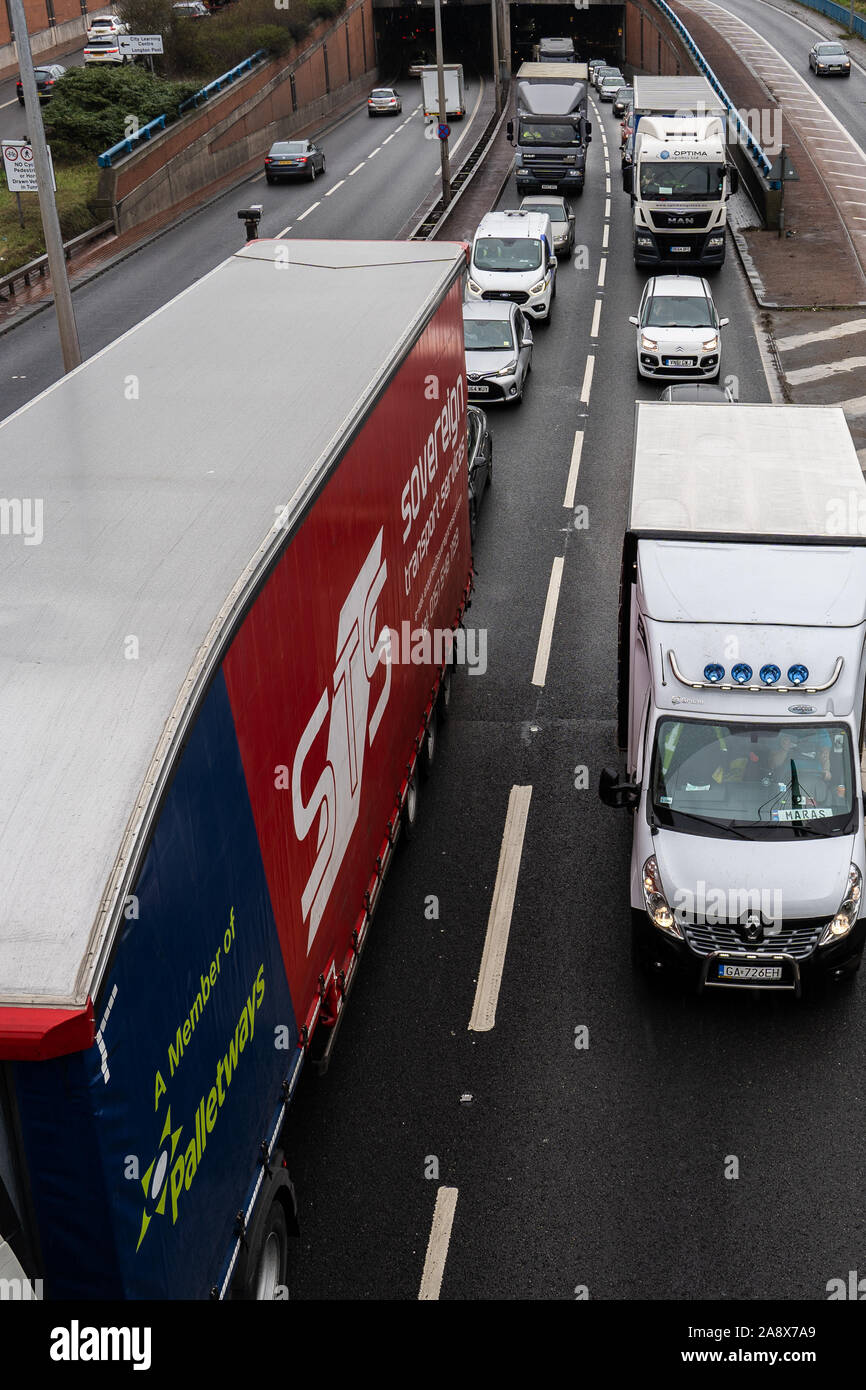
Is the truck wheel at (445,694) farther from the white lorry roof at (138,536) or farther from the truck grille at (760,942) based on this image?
the truck grille at (760,942)

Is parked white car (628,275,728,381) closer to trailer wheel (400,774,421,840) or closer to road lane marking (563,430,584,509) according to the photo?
road lane marking (563,430,584,509)

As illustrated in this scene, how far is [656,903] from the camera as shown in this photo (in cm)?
1042

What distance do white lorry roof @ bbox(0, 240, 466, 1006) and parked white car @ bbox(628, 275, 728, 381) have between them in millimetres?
13101

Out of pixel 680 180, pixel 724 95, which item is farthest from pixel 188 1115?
pixel 724 95

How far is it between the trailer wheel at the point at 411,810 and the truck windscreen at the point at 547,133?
33.8 metres

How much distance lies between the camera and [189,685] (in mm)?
5922

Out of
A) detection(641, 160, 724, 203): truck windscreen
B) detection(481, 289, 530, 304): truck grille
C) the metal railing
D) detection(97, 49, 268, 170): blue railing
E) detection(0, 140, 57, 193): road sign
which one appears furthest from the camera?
detection(97, 49, 268, 170): blue railing

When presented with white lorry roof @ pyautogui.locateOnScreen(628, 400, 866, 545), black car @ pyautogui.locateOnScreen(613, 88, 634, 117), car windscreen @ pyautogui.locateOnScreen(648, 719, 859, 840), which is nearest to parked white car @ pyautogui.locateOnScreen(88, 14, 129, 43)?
black car @ pyautogui.locateOnScreen(613, 88, 634, 117)

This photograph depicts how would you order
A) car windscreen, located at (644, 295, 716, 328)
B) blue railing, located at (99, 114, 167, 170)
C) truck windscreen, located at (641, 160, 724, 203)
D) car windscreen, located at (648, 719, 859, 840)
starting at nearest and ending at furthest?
car windscreen, located at (648, 719, 859, 840)
car windscreen, located at (644, 295, 716, 328)
truck windscreen, located at (641, 160, 724, 203)
blue railing, located at (99, 114, 167, 170)

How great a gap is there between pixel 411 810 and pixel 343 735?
3.55m

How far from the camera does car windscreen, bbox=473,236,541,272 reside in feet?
96.5

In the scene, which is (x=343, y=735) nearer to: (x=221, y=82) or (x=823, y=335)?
(x=823, y=335)

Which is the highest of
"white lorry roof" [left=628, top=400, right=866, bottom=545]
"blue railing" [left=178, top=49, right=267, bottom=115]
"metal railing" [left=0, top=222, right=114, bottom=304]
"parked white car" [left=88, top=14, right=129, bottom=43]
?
"parked white car" [left=88, top=14, right=129, bottom=43]

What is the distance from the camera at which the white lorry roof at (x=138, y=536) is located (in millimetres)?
5047
